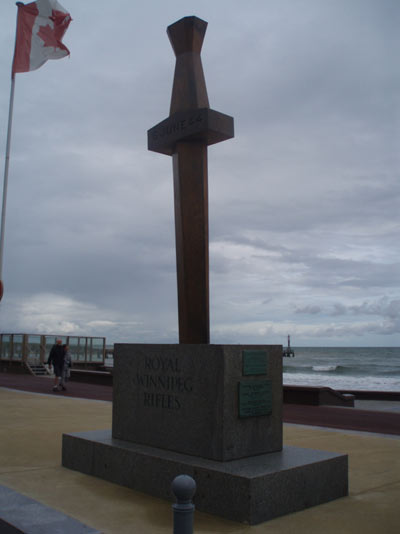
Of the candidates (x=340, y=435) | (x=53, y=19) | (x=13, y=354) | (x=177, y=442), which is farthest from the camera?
(x=13, y=354)

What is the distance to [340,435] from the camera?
8.20 m

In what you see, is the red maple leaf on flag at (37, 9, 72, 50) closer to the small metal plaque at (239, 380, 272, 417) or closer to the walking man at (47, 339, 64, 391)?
the walking man at (47, 339, 64, 391)

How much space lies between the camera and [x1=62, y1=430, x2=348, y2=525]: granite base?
13.5 feet

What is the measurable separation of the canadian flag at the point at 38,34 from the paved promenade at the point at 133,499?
10.4 meters

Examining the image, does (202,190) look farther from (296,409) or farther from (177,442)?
(296,409)

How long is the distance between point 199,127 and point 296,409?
8679mm

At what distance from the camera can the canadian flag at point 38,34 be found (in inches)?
553

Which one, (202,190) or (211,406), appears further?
(202,190)

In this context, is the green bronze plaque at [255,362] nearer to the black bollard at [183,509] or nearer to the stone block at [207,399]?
the stone block at [207,399]

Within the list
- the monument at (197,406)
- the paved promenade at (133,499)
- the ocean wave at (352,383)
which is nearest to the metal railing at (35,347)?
the ocean wave at (352,383)

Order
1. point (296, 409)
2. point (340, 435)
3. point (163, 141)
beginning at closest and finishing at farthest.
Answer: point (163, 141) → point (340, 435) → point (296, 409)

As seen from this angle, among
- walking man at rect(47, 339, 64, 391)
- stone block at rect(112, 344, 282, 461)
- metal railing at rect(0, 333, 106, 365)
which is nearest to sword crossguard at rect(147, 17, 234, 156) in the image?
stone block at rect(112, 344, 282, 461)

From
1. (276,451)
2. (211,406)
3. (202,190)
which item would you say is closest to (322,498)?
(276,451)

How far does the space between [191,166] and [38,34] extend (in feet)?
35.4
